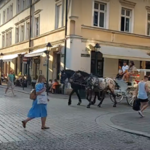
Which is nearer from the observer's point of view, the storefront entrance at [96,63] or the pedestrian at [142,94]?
the pedestrian at [142,94]

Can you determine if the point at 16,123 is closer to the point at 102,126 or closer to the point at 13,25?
the point at 102,126

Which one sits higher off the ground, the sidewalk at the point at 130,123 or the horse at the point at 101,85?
the horse at the point at 101,85

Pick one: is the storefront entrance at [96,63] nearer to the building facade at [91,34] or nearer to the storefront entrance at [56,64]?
the building facade at [91,34]

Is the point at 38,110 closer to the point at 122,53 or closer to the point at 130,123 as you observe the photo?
the point at 130,123

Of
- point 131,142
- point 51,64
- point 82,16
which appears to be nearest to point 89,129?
point 131,142

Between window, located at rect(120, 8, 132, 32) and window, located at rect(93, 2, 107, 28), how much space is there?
6.26ft

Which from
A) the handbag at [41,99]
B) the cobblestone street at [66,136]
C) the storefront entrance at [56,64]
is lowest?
the cobblestone street at [66,136]

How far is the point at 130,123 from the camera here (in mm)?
8812

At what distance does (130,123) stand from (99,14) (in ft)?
43.5

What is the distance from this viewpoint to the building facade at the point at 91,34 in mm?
19047

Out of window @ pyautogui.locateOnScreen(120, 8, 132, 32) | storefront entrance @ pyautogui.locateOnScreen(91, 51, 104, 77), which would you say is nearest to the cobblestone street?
storefront entrance @ pyautogui.locateOnScreen(91, 51, 104, 77)

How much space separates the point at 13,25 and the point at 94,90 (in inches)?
896

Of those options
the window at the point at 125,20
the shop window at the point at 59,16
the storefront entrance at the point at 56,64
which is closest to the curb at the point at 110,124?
the storefront entrance at the point at 56,64

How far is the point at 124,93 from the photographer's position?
1392cm
